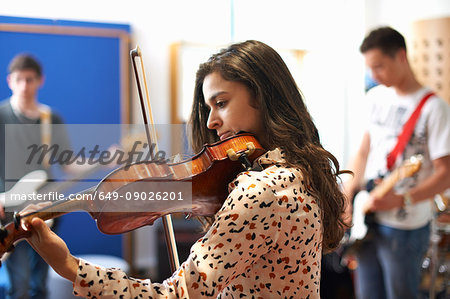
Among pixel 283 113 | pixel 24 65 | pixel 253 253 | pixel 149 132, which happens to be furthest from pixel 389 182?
pixel 24 65

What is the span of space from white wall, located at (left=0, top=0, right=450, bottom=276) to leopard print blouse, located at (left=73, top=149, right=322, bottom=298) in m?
3.33

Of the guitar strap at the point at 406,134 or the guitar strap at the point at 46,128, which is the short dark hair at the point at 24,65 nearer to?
the guitar strap at the point at 46,128

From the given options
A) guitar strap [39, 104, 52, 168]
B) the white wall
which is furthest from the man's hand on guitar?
the white wall

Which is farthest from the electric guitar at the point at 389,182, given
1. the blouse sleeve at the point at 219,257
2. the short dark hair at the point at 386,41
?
the blouse sleeve at the point at 219,257

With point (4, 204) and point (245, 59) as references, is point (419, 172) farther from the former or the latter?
point (4, 204)

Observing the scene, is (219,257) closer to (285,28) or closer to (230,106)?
(230,106)

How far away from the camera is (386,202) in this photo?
2377 mm

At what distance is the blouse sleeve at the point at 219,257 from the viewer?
0.91 m

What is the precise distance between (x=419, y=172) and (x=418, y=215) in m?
0.20

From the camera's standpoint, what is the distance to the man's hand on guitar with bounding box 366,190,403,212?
2.36 m

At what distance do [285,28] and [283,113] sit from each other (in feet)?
11.9

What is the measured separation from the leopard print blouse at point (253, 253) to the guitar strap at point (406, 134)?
55.2 inches

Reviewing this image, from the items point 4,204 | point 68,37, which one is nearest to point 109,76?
point 68,37

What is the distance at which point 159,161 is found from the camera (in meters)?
1.10
